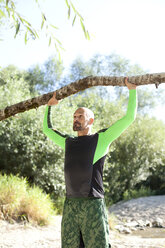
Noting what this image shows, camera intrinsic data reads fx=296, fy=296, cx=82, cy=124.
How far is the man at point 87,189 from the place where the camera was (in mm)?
2314

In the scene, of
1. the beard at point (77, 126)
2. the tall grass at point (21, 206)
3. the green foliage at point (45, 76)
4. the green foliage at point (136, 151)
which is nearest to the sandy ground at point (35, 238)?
the tall grass at point (21, 206)

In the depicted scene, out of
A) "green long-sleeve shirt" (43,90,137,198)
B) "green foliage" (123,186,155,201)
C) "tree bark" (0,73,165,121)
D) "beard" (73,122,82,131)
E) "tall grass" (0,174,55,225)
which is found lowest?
"green foliage" (123,186,155,201)

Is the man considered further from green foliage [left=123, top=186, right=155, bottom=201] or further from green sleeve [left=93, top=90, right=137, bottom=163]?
green foliage [left=123, top=186, right=155, bottom=201]

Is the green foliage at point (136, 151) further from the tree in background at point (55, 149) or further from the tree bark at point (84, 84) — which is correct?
the tree bark at point (84, 84)

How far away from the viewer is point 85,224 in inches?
91.4

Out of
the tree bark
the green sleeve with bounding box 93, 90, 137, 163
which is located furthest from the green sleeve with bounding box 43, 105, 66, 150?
the green sleeve with bounding box 93, 90, 137, 163

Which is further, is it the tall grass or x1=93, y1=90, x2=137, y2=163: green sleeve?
the tall grass

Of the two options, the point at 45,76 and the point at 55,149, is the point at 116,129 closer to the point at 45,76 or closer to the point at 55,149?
the point at 55,149

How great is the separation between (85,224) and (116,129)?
31.1 inches

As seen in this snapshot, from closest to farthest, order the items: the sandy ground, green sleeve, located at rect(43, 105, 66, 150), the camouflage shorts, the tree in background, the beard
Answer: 1. the camouflage shorts
2. the beard
3. green sleeve, located at rect(43, 105, 66, 150)
4. the sandy ground
5. the tree in background

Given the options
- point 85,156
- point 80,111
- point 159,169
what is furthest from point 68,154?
point 159,169

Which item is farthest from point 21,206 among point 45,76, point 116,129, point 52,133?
point 45,76

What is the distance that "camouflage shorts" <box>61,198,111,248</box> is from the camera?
2299 mm

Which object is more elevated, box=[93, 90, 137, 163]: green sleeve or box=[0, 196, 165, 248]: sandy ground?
box=[93, 90, 137, 163]: green sleeve
